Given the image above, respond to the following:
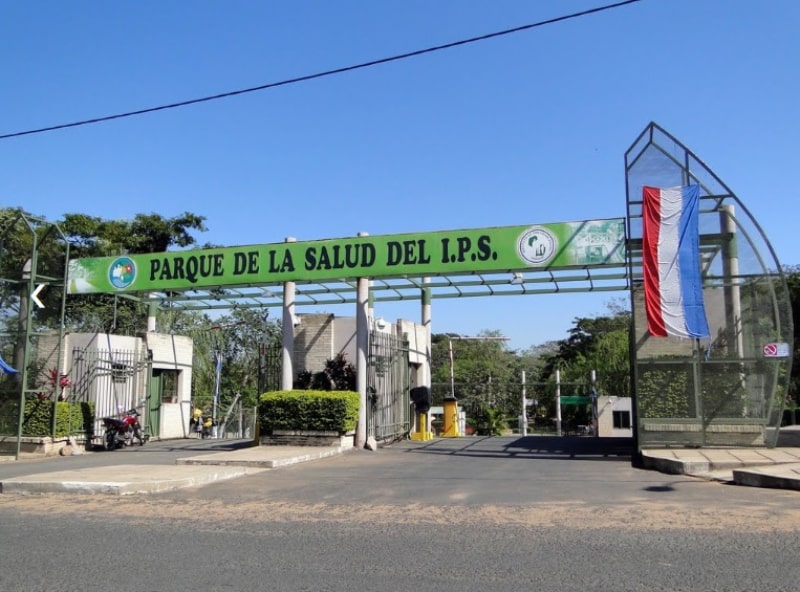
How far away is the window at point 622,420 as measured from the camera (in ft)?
77.5

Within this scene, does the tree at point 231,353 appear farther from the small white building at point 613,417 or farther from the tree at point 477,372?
the small white building at point 613,417

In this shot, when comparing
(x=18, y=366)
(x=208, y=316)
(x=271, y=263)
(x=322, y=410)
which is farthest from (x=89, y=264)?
(x=208, y=316)

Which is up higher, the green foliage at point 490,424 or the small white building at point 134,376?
the small white building at point 134,376

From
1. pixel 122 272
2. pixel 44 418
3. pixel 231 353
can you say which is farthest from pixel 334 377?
pixel 231 353

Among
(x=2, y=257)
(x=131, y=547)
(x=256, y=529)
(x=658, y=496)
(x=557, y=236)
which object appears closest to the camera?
(x=131, y=547)

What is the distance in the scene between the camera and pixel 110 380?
1961 centimetres

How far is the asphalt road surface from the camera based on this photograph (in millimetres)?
5566

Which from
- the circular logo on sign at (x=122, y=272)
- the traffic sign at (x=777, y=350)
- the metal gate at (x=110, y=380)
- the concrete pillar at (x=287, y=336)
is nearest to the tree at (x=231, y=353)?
the metal gate at (x=110, y=380)

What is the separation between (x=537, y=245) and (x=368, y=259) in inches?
160

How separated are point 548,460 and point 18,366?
12345 millimetres

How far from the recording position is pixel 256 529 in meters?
7.60

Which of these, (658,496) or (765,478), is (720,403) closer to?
(765,478)

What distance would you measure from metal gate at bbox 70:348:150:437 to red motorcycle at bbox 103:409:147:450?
0.63 m

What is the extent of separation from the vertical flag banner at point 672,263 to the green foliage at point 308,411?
6844mm
